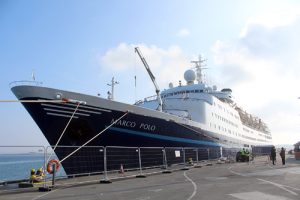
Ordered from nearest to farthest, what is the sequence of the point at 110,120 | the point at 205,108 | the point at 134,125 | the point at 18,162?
the point at 18,162 → the point at 110,120 → the point at 134,125 → the point at 205,108

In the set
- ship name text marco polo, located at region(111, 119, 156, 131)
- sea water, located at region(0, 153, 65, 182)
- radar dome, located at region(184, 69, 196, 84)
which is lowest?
sea water, located at region(0, 153, 65, 182)

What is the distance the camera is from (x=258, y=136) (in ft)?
197

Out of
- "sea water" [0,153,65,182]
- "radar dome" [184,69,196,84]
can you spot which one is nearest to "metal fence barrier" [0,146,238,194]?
"sea water" [0,153,65,182]

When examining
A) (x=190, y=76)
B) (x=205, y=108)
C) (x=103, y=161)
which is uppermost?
(x=190, y=76)

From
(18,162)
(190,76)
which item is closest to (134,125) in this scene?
(18,162)

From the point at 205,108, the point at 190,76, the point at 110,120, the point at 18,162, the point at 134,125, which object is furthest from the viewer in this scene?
the point at 190,76

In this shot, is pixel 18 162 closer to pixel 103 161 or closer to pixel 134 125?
pixel 103 161

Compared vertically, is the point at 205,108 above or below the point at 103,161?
above

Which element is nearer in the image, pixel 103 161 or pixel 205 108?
pixel 103 161

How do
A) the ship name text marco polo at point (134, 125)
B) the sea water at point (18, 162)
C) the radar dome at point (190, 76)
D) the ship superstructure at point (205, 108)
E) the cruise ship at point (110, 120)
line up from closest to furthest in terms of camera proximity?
the sea water at point (18, 162), the cruise ship at point (110, 120), the ship name text marco polo at point (134, 125), the ship superstructure at point (205, 108), the radar dome at point (190, 76)

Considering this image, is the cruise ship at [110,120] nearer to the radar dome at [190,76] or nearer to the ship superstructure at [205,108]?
the ship superstructure at [205,108]

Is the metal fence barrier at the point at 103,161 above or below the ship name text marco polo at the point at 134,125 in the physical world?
below

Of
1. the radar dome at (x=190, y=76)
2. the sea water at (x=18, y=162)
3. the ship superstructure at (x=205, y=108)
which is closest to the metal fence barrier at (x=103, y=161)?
the sea water at (x=18, y=162)

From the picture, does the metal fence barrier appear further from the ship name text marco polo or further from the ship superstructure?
the ship superstructure
